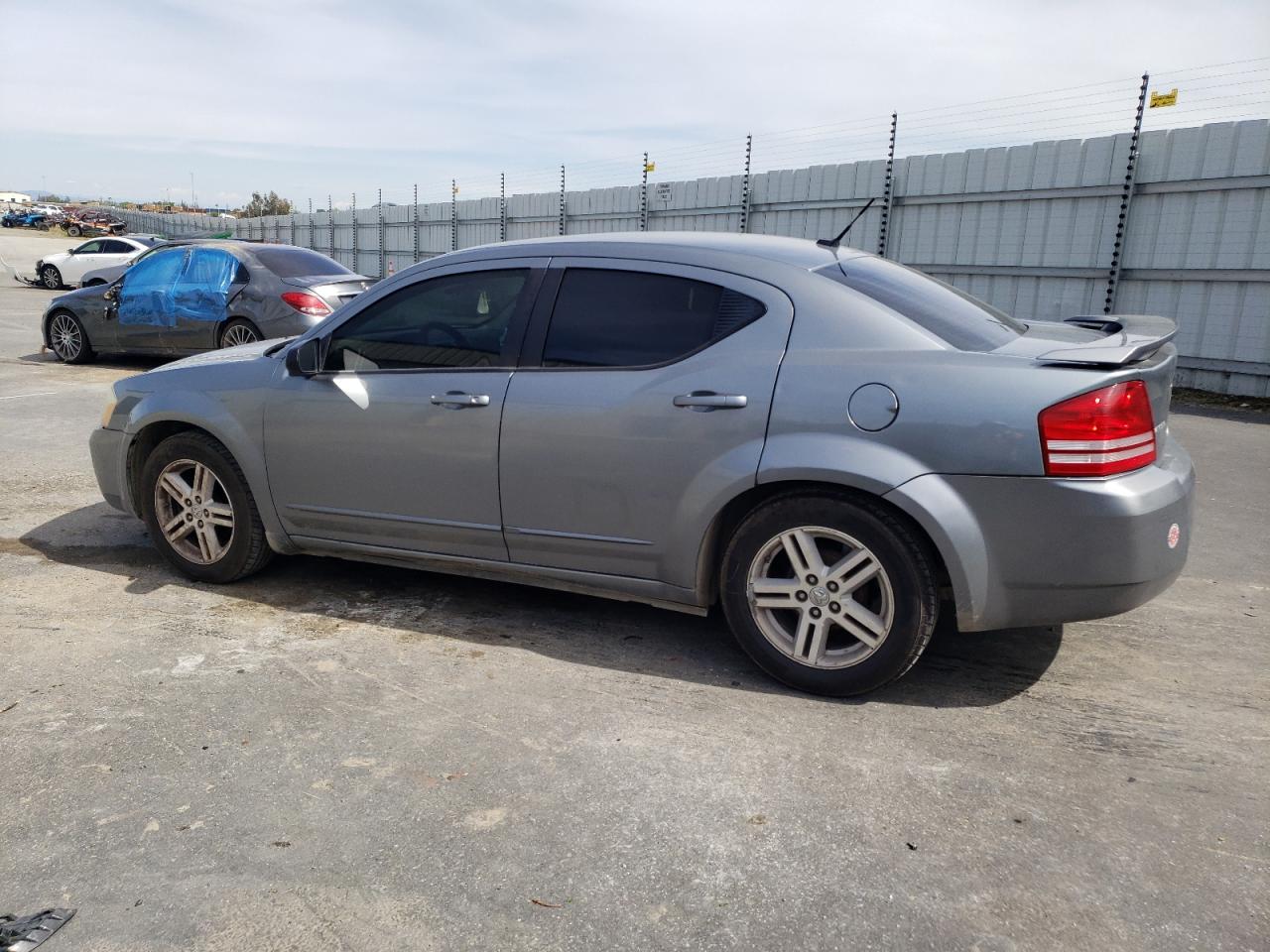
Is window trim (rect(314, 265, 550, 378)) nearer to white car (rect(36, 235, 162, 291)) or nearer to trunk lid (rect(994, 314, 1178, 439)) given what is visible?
trunk lid (rect(994, 314, 1178, 439))

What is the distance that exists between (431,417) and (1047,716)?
8.29ft

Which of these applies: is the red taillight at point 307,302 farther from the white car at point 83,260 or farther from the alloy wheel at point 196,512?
the white car at point 83,260

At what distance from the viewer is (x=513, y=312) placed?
393cm

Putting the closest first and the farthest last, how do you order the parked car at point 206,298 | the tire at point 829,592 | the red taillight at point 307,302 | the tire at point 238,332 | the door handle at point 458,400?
the tire at point 829,592 < the door handle at point 458,400 < the red taillight at point 307,302 < the parked car at point 206,298 < the tire at point 238,332

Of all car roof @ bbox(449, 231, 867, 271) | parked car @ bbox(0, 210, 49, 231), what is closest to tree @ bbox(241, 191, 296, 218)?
parked car @ bbox(0, 210, 49, 231)

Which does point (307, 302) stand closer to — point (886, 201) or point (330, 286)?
point (330, 286)

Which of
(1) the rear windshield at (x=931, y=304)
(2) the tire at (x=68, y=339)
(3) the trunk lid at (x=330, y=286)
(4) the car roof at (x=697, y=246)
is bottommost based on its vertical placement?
(2) the tire at (x=68, y=339)

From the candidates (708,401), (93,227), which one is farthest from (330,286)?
(93,227)

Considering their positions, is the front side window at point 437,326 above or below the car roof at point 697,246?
below

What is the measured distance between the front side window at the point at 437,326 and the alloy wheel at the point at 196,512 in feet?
2.82

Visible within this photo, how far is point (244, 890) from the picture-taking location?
2361mm

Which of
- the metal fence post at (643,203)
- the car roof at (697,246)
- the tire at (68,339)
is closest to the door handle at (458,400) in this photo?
the car roof at (697,246)

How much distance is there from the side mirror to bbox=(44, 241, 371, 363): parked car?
236 inches

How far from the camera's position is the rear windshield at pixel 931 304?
3406 mm
